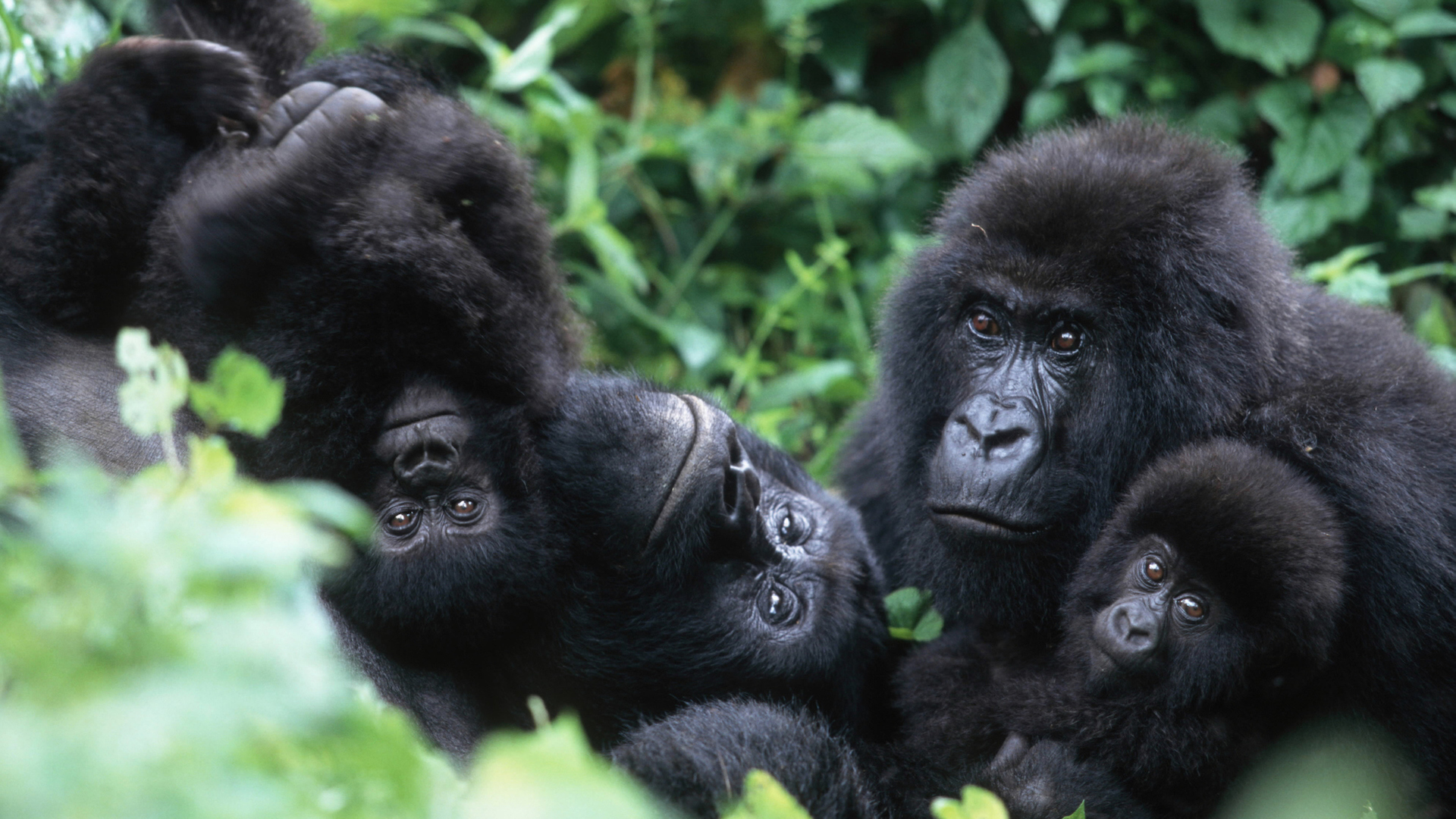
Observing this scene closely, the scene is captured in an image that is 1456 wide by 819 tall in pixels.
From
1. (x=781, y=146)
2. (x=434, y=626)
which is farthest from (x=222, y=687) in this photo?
(x=781, y=146)

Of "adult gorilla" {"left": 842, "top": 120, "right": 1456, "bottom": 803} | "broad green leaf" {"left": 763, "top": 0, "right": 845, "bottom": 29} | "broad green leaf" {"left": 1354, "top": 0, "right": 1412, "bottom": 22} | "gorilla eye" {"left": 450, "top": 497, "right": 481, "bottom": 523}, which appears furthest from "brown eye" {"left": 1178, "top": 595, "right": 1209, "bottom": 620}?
"broad green leaf" {"left": 763, "top": 0, "right": 845, "bottom": 29}

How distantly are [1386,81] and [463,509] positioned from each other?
3589 millimetres

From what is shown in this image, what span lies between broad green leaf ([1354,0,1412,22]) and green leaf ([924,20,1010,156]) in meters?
1.29

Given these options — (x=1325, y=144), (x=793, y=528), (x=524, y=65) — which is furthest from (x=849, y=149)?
(x=793, y=528)

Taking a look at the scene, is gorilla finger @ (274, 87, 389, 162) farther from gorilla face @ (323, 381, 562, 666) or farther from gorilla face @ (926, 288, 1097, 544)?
gorilla face @ (926, 288, 1097, 544)

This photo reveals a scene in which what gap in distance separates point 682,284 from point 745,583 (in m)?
2.35

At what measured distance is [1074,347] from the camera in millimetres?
2799

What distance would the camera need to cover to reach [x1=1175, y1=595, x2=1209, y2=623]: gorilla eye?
8.05ft

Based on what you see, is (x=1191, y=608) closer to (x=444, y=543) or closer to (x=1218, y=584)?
(x=1218, y=584)

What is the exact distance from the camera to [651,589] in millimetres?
2828

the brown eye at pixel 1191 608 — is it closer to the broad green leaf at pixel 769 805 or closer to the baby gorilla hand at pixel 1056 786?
the baby gorilla hand at pixel 1056 786

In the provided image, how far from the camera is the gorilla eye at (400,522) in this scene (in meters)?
2.60

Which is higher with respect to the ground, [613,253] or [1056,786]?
[1056,786]

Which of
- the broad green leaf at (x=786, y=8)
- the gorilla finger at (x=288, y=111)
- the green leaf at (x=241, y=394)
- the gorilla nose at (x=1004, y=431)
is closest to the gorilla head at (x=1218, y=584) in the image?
the gorilla nose at (x=1004, y=431)
